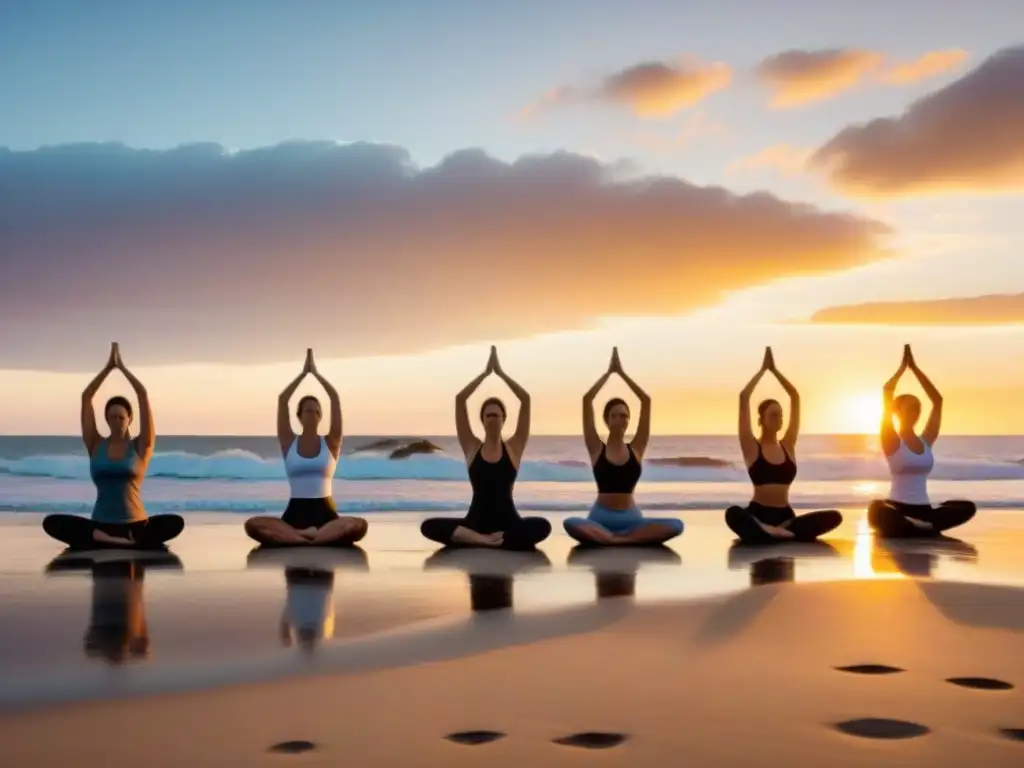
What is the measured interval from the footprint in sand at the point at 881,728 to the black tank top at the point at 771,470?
753 cm

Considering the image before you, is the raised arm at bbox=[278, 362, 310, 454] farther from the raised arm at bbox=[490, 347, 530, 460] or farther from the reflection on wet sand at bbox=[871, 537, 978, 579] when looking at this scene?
the reflection on wet sand at bbox=[871, 537, 978, 579]

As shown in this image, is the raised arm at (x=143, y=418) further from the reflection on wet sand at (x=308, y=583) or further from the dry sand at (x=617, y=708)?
the dry sand at (x=617, y=708)

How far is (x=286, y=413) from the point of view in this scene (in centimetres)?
1156

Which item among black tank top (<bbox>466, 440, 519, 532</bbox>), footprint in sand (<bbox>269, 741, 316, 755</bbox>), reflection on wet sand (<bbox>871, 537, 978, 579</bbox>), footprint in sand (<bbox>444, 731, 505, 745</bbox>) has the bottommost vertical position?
reflection on wet sand (<bbox>871, 537, 978, 579</bbox>)

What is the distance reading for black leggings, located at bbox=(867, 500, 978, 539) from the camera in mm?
12281

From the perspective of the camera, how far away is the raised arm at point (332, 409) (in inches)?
452

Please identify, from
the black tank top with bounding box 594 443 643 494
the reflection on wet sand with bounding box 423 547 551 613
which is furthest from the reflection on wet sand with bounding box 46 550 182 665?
the black tank top with bounding box 594 443 643 494

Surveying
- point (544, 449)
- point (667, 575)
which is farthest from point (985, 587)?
point (544, 449)

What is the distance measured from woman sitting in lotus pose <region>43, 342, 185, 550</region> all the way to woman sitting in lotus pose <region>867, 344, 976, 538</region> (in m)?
8.03

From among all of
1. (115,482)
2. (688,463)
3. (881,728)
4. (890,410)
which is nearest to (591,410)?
(890,410)

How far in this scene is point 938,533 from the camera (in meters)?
12.7

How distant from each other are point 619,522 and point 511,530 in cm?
124

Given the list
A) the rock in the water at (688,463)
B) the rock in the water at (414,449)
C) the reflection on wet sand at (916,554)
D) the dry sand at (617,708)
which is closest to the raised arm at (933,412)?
the reflection on wet sand at (916,554)

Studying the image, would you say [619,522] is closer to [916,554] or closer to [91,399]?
[916,554]
